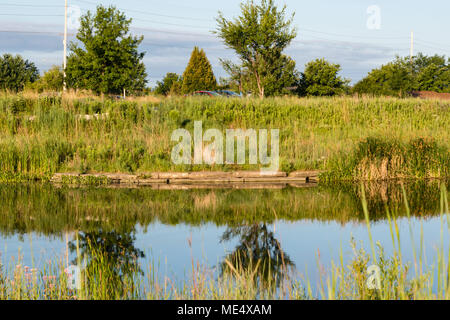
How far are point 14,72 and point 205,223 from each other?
160 ft

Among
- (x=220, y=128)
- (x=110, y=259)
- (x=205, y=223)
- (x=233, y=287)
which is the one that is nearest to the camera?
(x=233, y=287)

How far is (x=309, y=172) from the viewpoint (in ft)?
48.1

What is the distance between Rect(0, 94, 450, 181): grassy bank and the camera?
14656 millimetres

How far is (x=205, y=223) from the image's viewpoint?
914cm

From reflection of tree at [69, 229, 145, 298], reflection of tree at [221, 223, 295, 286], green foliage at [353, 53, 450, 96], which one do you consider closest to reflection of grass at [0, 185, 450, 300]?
reflection of tree at [69, 229, 145, 298]

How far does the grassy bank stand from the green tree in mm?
22960

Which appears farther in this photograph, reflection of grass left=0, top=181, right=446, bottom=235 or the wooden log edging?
the wooden log edging

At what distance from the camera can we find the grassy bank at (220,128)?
48.1 ft

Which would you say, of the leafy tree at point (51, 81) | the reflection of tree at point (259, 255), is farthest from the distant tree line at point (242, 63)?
the reflection of tree at point (259, 255)

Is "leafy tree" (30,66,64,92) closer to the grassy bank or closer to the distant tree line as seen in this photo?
the distant tree line

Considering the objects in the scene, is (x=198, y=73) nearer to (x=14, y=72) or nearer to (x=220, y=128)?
(x=14, y=72)

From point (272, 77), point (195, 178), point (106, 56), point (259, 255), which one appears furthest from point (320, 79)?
point (259, 255)
